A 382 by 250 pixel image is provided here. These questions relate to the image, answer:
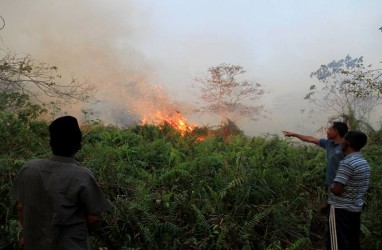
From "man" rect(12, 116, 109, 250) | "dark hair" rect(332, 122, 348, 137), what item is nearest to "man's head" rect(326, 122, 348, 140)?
"dark hair" rect(332, 122, 348, 137)

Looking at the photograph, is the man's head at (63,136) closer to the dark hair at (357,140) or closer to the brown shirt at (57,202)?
the brown shirt at (57,202)

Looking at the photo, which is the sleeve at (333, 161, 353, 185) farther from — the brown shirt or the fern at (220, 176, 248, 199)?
the brown shirt

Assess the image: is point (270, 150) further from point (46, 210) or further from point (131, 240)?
point (46, 210)

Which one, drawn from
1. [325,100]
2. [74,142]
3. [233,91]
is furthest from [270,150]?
[325,100]

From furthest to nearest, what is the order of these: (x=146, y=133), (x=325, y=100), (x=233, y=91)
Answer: (x=325, y=100) → (x=233, y=91) → (x=146, y=133)

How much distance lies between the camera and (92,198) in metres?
2.40

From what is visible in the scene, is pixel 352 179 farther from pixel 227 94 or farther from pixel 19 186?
pixel 227 94

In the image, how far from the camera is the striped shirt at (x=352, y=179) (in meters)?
3.79

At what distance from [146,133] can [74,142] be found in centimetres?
937

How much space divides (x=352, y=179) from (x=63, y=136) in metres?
2.97

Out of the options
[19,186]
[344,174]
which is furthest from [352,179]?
[19,186]

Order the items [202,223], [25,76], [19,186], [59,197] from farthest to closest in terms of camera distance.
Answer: [25,76] → [202,223] → [19,186] → [59,197]

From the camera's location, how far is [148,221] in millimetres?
4961

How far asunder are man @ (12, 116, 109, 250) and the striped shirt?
8.48 feet
